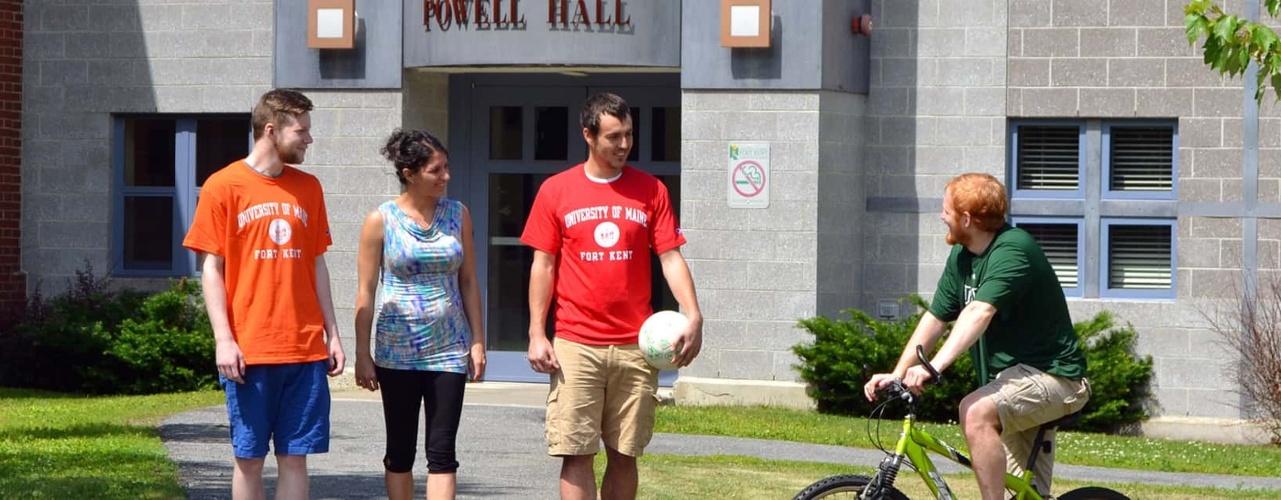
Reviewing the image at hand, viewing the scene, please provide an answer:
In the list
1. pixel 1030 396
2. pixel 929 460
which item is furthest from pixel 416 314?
pixel 1030 396

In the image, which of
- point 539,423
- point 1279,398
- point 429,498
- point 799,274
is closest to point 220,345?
point 429,498

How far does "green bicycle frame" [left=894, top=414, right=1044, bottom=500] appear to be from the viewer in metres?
6.75

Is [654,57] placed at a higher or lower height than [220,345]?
higher

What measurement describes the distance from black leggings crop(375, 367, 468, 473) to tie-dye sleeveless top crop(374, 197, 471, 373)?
0.05 meters

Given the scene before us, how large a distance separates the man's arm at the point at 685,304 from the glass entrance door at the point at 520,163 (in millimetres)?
9893

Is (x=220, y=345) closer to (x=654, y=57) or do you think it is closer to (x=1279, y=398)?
(x=654, y=57)

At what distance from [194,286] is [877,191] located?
642cm

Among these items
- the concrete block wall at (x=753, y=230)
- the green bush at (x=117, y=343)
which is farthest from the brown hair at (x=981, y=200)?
the green bush at (x=117, y=343)

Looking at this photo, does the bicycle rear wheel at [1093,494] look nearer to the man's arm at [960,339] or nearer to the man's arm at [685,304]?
the man's arm at [960,339]

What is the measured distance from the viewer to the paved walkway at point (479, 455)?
10.1 metres

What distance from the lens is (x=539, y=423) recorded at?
14.3 meters

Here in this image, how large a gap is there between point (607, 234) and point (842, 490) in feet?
4.56

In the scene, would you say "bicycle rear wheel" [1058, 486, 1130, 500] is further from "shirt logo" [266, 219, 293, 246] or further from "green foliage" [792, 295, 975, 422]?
"green foliage" [792, 295, 975, 422]

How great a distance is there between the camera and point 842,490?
22.2 feet
